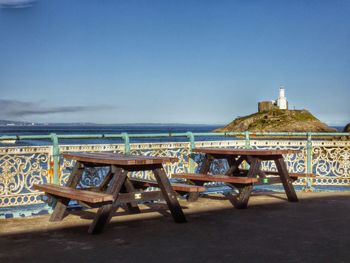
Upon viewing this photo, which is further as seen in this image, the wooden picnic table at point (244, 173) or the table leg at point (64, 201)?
the wooden picnic table at point (244, 173)

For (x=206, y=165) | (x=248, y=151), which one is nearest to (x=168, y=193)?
(x=248, y=151)

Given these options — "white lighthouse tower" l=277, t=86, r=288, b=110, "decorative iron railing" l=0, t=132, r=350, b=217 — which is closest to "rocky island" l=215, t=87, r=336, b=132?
"white lighthouse tower" l=277, t=86, r=288, b=110

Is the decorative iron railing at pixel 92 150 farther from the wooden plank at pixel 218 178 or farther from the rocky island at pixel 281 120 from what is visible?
the rocky island at pixel 281 120

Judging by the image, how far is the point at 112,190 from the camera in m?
5.82

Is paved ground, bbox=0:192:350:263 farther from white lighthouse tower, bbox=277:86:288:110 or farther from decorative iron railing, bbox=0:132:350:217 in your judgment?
white lighthouse tower, bbox=277:86:288:110

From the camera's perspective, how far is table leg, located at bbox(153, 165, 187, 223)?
20.7 feet

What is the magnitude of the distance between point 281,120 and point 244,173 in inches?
4093

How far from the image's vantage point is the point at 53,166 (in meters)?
7.27

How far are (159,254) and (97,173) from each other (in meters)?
3.09

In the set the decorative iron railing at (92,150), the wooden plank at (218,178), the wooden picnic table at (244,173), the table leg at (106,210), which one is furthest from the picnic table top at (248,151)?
the table leg at (106,210)

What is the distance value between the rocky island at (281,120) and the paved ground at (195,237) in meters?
99.5

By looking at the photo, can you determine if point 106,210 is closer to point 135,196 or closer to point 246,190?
point 135,196

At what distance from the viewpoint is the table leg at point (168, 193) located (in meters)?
6.32

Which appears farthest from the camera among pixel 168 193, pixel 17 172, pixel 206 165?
pixel 206 165
